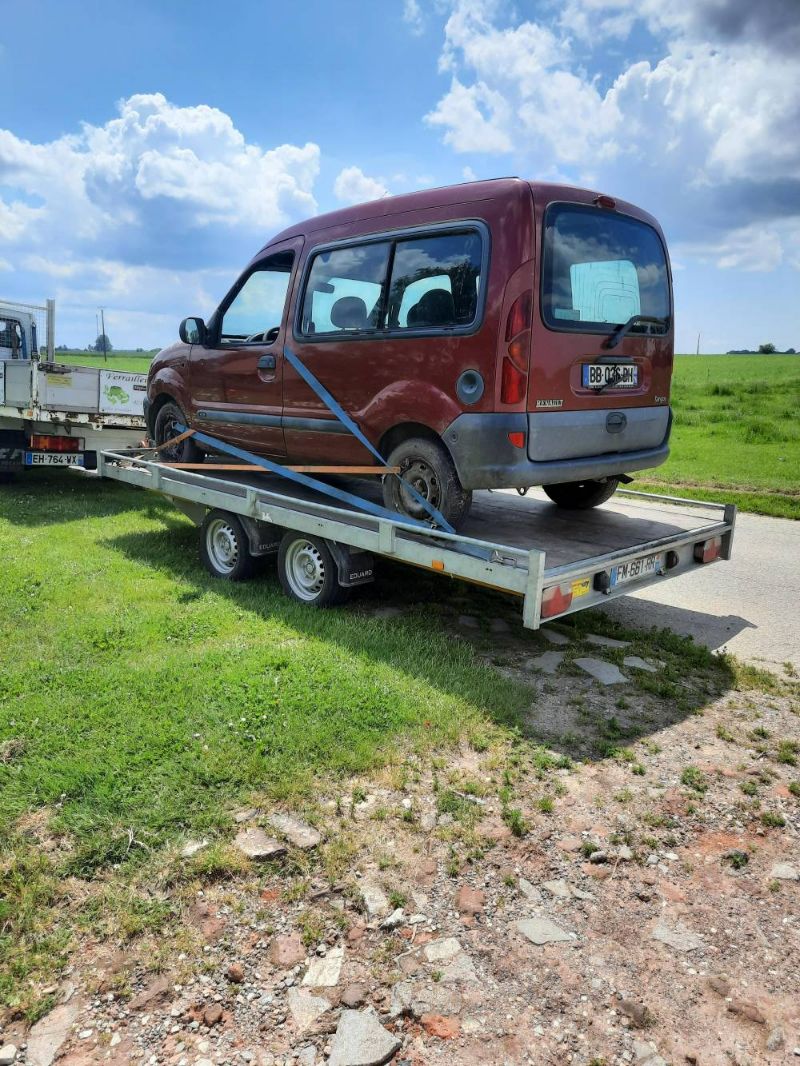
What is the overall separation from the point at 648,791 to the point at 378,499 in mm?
3219

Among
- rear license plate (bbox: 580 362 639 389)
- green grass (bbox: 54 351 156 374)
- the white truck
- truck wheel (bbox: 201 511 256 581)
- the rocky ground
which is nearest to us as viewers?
the rocky ground

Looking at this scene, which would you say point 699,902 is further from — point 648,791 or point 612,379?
point 612,379

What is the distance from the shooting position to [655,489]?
11.8 meters

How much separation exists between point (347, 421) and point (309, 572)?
3.91 feet

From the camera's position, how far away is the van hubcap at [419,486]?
503 centimetres

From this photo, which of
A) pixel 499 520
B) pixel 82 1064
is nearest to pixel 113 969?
pixel 82 1064

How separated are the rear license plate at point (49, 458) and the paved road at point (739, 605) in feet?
23.9

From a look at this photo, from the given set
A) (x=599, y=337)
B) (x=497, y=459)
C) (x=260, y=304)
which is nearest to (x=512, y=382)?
(x=497, y=459)

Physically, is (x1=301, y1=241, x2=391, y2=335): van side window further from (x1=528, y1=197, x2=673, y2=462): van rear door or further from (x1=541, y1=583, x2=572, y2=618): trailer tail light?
(x1=541, y1=583, x2=572, y2=618): trailer tail light

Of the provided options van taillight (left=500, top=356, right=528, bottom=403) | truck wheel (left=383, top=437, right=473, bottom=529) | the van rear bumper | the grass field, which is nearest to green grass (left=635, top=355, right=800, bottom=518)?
the grass field

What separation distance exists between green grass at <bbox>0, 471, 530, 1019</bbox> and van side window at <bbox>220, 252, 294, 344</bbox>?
6.76 ft

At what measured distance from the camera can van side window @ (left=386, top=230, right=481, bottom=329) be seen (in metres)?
4.67

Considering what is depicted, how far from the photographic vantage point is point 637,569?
485 centimetres

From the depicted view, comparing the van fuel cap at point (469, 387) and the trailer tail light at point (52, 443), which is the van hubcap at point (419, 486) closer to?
the van fuel cap at point (469, 387)
